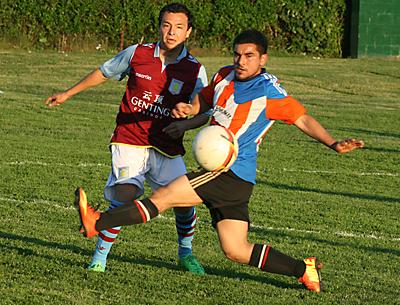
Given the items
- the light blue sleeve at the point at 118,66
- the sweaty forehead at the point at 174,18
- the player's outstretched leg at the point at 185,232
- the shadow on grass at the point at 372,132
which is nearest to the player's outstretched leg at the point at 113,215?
the player's outstretched leg at the point at 185,232

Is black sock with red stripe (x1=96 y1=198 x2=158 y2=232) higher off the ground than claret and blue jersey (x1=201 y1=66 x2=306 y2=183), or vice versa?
claret and blue jersey (x1=201 y1=66 x2=306 y2=183)

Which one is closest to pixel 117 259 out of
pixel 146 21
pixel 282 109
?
pixel 282 109

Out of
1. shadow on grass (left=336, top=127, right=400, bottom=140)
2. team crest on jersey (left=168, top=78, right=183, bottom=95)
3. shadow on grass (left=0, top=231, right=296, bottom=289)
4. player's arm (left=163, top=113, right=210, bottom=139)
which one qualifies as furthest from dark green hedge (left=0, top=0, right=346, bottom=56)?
player's arm (left=163, top=113, right=210, bottom=139)

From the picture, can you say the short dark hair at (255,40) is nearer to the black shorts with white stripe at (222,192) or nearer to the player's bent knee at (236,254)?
the black shorts with white stripe at (222,192)

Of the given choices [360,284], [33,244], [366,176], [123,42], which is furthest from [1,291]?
[123,42]

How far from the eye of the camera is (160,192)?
700 cm

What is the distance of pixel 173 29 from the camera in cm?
773

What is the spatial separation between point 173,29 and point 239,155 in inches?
47.2

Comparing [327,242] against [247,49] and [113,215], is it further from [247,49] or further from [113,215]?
[113,215]

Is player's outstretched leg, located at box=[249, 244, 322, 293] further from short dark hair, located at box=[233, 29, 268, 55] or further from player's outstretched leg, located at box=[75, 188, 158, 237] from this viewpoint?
short dark hair, located at box=[233, 29, 268, 55]

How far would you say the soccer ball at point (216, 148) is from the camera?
678 centimetres

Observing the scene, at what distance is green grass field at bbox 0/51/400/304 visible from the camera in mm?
7070

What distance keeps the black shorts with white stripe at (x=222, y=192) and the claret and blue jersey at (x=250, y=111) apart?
7 cm

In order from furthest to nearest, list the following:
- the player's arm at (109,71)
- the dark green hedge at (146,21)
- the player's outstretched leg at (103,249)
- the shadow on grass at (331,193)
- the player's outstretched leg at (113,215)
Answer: the dark green hedge at (146,21) < the shadow on grass at (331,193) < the player's arm at (109,71) < the player's outstretched leg at (103,249) < the player's outstretched leg at (113,215)
